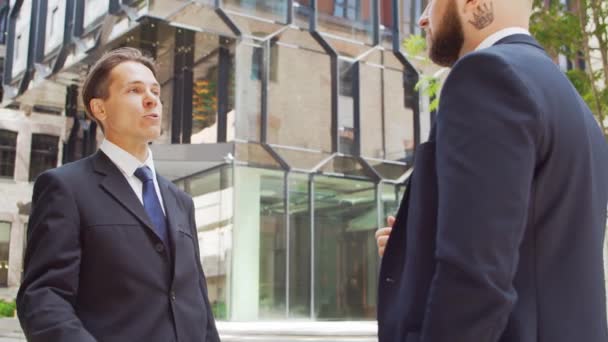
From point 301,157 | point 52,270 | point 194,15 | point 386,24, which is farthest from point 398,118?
point 52,270

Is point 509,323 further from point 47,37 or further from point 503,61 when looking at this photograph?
point 47,37

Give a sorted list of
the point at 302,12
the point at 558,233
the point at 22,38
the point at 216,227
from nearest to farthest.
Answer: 1. the point at 558,233
2. the point at 216,227
3. the point at 302,12
4. the point at 22,38

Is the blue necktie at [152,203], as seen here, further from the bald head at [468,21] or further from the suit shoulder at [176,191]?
the bald head at [468,21]

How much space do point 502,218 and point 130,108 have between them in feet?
5.68

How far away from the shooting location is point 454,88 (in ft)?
4.64

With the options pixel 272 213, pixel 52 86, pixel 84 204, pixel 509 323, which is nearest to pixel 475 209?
pixel 509 323

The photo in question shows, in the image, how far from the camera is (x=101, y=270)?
2314 millimetres

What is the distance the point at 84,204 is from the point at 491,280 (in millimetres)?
1607

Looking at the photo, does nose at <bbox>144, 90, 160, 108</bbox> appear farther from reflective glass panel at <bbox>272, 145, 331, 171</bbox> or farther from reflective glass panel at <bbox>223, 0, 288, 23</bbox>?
reflective glass panel at <bbox>223, 0, 288, 23</bbox>

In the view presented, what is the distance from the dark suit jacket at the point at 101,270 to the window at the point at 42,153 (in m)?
14.6

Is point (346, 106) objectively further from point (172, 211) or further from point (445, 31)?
point (445, 31)

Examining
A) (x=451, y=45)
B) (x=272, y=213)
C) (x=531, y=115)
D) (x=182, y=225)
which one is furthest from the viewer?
(x=272, y=213)

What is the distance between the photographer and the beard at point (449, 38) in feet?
5.31

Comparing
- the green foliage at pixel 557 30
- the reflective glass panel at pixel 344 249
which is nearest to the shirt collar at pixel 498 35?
the green foliage at pixel 557 30
